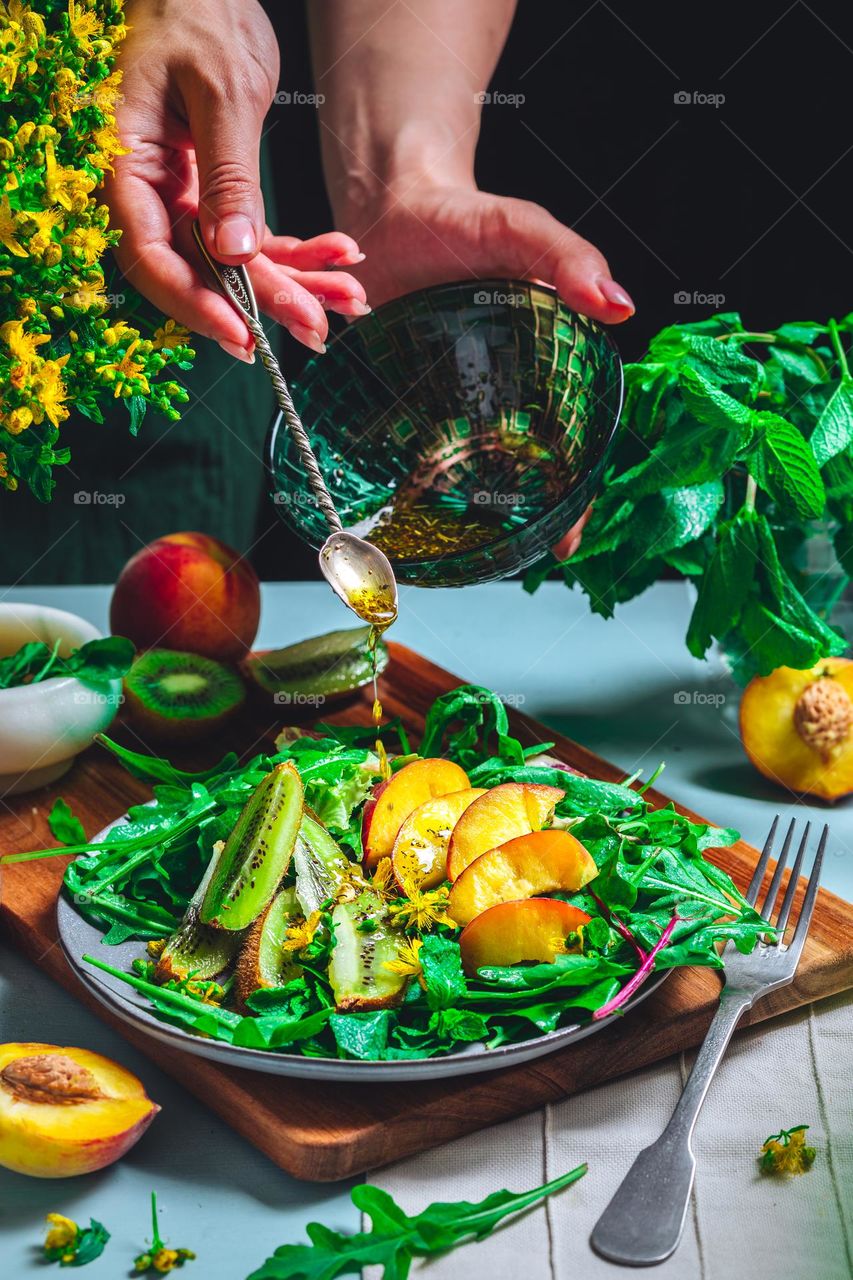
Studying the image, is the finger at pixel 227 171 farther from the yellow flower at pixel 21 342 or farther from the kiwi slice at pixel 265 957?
the kiwi slice at pixel 265 957

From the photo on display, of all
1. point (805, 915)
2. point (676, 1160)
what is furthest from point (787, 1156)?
point (805, 915)

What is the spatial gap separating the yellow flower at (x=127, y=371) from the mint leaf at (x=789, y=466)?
58 cm

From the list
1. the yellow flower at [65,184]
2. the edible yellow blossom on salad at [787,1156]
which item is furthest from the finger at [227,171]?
the edible yellow blossom on salad at [787,1156]

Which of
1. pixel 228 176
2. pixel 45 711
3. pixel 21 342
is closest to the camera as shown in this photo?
pixel 21 342

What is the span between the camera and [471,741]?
1.19 meters

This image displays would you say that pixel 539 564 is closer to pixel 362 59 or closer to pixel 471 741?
pixel 471 741

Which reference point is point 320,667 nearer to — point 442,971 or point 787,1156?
point 442,971

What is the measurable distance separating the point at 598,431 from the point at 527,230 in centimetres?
29

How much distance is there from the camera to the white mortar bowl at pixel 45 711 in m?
1.15

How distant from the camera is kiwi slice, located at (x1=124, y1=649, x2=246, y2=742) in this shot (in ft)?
4.26

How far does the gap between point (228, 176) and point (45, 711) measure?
0.51 meters

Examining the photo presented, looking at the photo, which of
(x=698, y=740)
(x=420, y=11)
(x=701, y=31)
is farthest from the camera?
(x=701, y=31)

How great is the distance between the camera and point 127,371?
35.9 inches

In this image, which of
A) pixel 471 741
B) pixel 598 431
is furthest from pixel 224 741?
pixel 598 431
